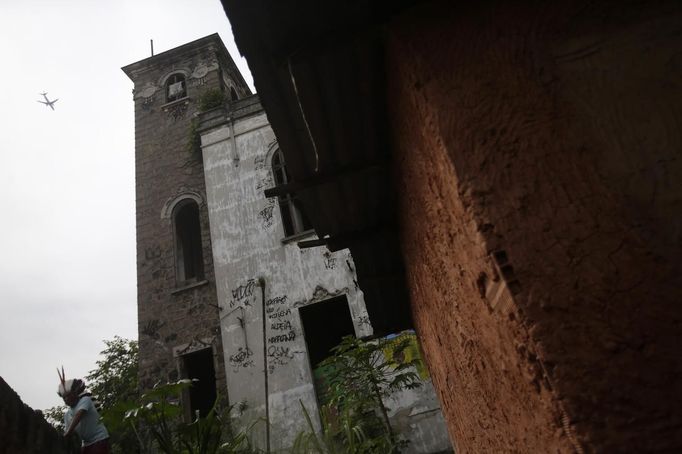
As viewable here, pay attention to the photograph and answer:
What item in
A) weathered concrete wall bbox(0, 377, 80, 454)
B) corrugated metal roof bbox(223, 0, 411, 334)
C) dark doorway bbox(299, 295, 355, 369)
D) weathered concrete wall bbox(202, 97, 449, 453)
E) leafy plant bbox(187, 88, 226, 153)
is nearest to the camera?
corrugated metal roof bbox(223, 0, 411, 334)

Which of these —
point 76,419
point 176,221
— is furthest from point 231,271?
point 76,419

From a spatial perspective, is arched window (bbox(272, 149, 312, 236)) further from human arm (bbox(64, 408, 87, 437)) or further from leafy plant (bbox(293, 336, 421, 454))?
human arm (bbox(64, 408, 87, 437))

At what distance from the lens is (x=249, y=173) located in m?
10.4

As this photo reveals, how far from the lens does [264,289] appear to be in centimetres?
828

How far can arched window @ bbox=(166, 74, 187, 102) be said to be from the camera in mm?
13008

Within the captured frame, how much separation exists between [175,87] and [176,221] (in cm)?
472

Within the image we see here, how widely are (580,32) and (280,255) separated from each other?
844 centimetres

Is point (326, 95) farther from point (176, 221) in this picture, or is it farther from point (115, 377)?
point (115, 377)

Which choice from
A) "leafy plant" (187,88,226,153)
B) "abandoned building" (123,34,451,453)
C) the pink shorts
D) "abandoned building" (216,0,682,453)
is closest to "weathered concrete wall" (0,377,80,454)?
the pink shorts

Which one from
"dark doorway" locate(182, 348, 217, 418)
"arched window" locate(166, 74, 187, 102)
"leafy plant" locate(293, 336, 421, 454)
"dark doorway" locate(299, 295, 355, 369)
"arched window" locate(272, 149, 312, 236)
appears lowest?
"leafy plant" locate(293, 336, 421, 454)

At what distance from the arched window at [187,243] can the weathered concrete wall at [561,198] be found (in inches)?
393

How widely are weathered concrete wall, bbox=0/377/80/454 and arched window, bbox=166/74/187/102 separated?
12003mm

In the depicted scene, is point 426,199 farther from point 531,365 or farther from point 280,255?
point 280,255

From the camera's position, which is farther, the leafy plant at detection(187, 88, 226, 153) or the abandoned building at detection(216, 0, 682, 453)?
the leafy plant at detection(187, 88, 226, 153)
